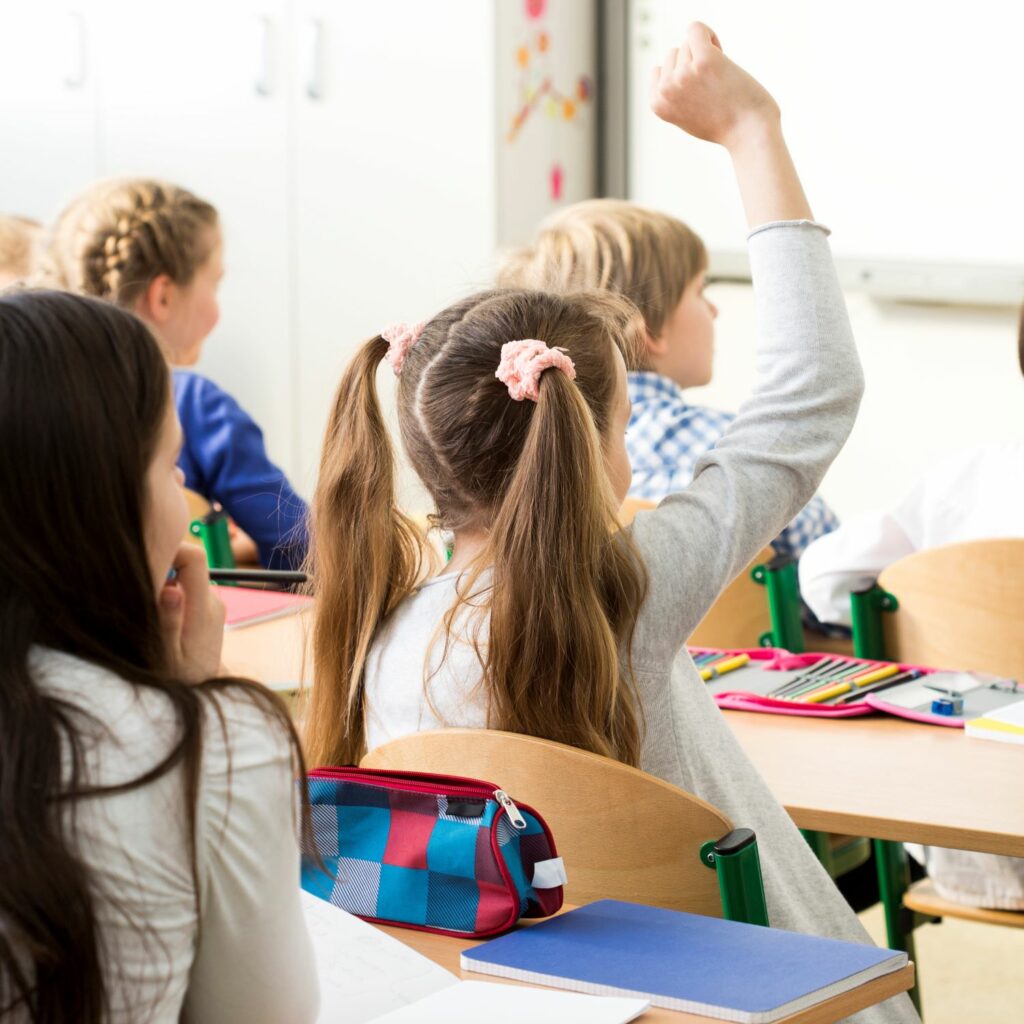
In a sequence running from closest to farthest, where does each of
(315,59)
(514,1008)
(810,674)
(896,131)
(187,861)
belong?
(187,861) → (514,1008) → (810,674) → (896,131) → (315,59)

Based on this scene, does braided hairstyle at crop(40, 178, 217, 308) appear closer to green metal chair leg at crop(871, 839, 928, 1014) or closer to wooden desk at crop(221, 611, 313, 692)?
wooden desk at crop(221, 611, 313, 692)

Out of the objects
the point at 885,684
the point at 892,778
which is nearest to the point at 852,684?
the point at 885,684

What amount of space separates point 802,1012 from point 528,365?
57 cm

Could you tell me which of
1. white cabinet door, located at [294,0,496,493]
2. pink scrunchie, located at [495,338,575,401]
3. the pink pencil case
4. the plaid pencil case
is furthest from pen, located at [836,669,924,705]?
white cabinet door, located at [294,0,496,493]

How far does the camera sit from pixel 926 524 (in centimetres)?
210

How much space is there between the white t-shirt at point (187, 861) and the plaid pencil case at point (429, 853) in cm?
18

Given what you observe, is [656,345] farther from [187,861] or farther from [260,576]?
[187,861]

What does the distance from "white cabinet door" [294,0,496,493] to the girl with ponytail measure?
2.80 metres

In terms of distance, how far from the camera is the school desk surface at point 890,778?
1.23m

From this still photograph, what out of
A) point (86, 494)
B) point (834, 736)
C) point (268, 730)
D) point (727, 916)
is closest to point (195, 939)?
point (268, 730)

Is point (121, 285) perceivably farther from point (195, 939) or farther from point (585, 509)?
point (195, 939)

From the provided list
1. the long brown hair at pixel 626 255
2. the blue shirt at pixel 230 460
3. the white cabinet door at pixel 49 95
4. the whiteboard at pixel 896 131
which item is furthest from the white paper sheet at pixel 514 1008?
the white cabinet door at pixel 49 95

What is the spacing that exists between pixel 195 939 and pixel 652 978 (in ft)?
0.89

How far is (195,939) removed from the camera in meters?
0.80
